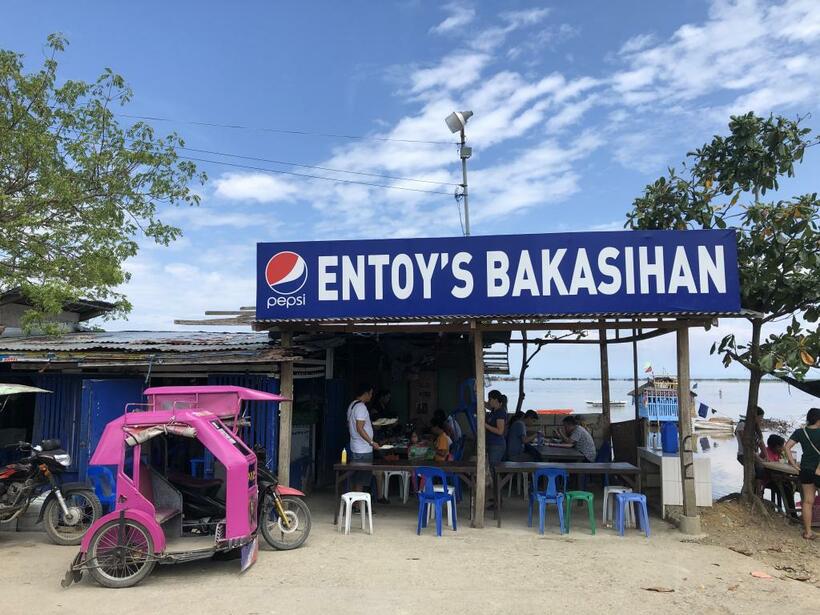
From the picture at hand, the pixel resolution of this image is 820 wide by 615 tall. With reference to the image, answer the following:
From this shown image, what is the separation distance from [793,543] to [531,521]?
301cm

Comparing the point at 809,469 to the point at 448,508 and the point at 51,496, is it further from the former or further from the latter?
the point at 51,496

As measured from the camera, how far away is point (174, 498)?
604 cm

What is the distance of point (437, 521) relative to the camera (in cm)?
732

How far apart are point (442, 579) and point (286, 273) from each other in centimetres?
399

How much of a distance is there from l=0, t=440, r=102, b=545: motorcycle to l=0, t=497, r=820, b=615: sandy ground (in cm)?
26

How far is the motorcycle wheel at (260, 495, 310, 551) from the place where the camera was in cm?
655

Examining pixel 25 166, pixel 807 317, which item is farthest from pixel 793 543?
pixel 25 166

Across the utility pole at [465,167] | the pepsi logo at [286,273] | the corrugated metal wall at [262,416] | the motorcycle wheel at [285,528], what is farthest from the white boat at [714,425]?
the motorcycle wheel at [285,528]

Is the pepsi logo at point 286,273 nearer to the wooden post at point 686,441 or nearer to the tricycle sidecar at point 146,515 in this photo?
the tricycle sidecar at point 146,515

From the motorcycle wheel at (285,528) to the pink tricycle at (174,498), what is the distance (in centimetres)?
3

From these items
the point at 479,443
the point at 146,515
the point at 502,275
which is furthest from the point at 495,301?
the point at 146,515

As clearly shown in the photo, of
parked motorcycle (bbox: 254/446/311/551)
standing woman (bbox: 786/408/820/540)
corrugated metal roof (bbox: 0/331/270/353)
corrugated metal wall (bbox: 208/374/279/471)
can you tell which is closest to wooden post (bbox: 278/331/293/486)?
corrugated metal wall (bbox: 208/374/279/471)

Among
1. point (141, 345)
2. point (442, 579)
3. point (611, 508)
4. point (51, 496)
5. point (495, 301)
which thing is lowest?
point (442, 579)

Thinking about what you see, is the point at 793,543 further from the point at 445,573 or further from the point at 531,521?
the point at 445,573
